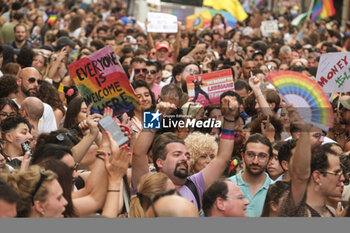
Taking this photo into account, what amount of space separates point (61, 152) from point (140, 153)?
747 mm

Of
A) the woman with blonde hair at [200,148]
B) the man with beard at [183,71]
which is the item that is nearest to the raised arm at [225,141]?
the woman with blonde hair at [200,148]

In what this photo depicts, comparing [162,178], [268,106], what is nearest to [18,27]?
[268,106]

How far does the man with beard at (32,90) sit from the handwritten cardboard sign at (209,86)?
157cm

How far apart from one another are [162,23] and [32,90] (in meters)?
4.67

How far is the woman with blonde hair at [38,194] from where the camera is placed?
183 inches

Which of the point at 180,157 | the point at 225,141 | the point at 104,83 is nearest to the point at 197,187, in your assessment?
the point at 180,157

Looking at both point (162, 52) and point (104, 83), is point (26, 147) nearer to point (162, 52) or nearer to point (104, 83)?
point (104, 83)

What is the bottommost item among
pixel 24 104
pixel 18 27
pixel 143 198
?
pixel 143 198

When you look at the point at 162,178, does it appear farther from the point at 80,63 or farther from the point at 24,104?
the point at 24,104

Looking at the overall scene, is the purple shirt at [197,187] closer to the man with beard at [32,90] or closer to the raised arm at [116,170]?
the raised arm at [116,170]

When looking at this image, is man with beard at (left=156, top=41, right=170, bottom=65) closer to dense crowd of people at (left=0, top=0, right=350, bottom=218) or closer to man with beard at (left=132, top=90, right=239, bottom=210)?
dense crowd of people at (left=0, top=0, right=350, bottom=218)

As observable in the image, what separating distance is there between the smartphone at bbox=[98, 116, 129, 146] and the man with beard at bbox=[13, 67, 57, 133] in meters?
3.21

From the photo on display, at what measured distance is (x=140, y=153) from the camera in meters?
6.18

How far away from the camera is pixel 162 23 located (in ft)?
45.2
